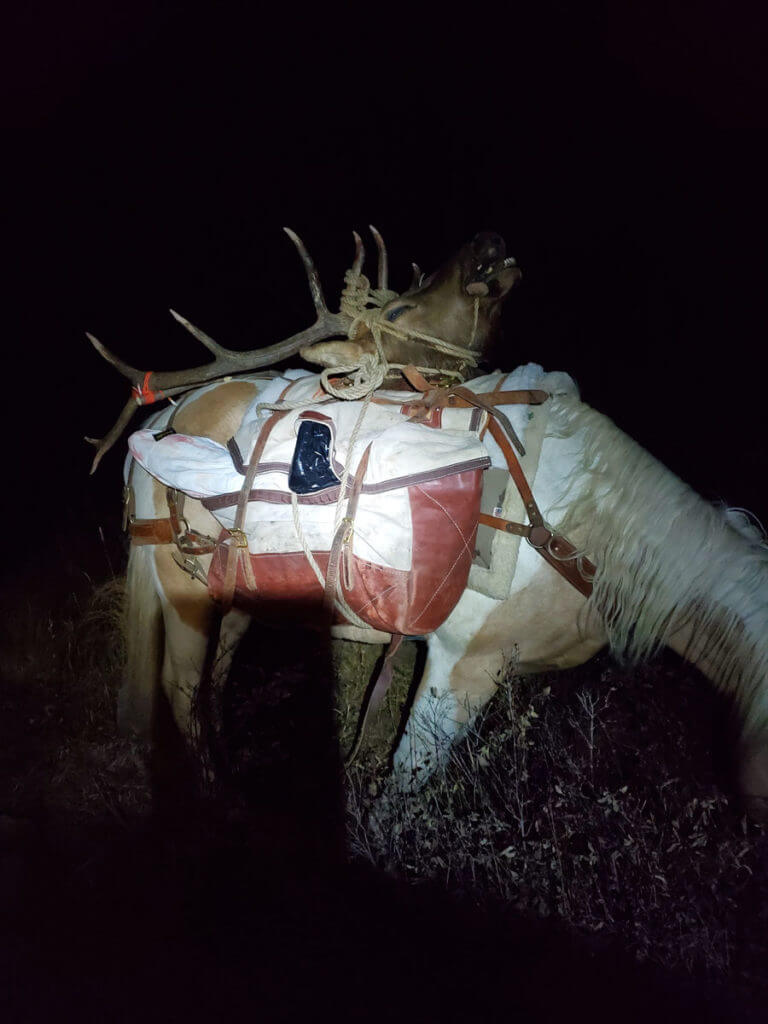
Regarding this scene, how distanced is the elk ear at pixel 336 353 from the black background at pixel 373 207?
3.03 meters

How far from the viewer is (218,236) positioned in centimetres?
852

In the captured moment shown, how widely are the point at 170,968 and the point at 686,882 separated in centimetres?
147

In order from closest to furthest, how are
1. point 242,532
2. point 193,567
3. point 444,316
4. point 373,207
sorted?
1. point 242,532
2. point 444,316
3. point 193,567
4. point 373,207

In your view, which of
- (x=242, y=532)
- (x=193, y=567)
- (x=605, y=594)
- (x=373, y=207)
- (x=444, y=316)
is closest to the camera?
(x=605, y=594)

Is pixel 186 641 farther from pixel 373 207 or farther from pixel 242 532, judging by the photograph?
pixel 373 207

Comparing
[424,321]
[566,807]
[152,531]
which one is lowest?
[566,807]

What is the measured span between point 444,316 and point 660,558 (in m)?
1.14

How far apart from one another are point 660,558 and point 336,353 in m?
1.32

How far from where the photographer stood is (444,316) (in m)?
2.21

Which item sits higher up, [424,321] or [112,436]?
[424,321]

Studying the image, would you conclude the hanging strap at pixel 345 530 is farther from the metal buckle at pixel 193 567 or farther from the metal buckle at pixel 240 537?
the metal buckle at pixel 193 567

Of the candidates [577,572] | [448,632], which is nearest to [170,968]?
[448,632]

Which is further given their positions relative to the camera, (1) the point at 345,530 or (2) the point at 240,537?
(2) the point at 240,537

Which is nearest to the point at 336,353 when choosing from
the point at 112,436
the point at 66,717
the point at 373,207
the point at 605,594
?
the point at 112,436
